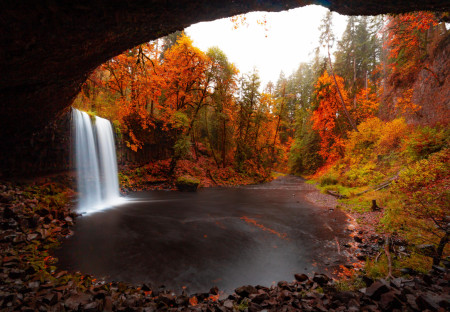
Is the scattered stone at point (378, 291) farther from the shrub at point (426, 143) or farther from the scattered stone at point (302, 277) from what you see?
the shrub at point (426, 143)

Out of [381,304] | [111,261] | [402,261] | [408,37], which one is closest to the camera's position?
[381,304]

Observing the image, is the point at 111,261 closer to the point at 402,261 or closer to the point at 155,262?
the point at 155,262

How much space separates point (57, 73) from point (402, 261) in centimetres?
827

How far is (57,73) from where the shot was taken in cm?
402

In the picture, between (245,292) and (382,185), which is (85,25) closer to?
(245,292)

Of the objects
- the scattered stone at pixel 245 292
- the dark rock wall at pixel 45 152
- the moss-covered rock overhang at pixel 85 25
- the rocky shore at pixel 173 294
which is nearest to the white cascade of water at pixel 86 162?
the dark rock wall at pixel 45 152

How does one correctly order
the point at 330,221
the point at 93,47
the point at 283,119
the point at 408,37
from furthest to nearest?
the point at 283,119 < the point at 408,37 < the point at 330,221 < the point at 93,47

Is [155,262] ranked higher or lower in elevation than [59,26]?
lower

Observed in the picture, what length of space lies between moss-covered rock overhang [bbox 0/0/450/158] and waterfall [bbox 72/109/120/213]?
750cm

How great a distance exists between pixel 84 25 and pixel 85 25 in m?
0.01

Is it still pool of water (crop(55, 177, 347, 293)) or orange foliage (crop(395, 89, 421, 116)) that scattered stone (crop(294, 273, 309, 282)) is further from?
orange foliage (crop(395, 89, 421, 116))

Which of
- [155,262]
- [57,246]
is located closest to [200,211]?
[155,262]

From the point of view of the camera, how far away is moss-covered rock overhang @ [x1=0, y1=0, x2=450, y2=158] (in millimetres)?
2520

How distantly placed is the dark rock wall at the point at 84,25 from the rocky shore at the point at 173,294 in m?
3.66
